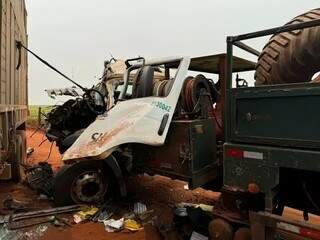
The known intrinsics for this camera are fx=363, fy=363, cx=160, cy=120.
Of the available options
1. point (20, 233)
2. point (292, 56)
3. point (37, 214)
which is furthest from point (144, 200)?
point (292, 56)

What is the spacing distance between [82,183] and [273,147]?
115 inches

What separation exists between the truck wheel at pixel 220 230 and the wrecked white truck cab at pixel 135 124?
1259mm

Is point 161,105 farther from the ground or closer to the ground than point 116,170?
farther from the ground

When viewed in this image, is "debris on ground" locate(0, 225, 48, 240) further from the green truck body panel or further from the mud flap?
the green truck body panel

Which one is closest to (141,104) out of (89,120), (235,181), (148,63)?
(148,63)

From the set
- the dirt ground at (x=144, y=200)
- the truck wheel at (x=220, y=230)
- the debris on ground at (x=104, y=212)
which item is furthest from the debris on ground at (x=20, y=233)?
the truck wheel at (x=220, y=230)

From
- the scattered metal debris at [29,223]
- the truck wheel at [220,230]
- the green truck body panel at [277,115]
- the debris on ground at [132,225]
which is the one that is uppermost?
the green truck body panel at [277,115]

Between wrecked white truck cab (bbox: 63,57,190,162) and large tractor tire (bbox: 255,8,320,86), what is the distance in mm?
1406

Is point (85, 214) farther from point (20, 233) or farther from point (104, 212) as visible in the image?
point (20, 233)

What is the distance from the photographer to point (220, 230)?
359cm

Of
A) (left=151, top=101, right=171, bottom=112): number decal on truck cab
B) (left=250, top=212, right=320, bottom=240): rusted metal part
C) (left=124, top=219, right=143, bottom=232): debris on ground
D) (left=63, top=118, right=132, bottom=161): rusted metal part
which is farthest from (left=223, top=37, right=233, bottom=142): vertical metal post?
(left=124, top=219, right=143, bottom=232): debris on ground

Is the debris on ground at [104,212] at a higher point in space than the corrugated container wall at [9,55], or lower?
lower

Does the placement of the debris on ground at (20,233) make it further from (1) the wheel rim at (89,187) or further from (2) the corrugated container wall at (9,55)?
(2) the corrugated container wall at (9,55)

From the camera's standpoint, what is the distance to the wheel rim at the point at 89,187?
5090 millimetres
